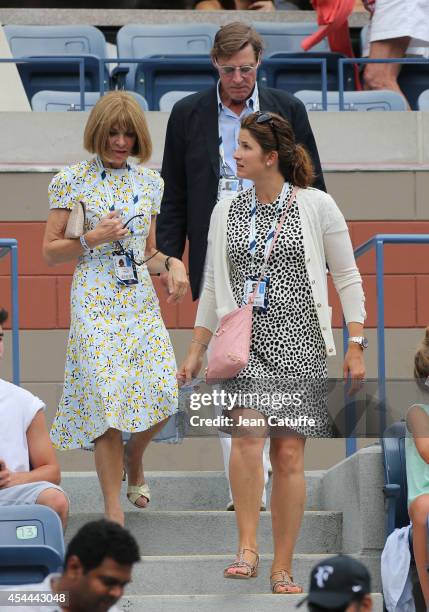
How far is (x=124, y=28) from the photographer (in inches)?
416

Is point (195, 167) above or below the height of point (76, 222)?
above

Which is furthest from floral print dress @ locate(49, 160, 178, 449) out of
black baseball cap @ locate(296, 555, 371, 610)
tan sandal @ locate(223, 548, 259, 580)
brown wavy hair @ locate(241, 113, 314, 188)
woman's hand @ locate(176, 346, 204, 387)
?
black baseball cap @ locate(296, 555, 371, 610)

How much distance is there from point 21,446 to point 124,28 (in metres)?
5.73

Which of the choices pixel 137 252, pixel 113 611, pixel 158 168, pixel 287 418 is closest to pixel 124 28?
pixel 158 168

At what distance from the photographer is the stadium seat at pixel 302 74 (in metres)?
9.77

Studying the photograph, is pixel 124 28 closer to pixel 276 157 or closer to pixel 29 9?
pixel 29 9

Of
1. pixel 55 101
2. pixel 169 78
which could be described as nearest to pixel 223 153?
pixel 55 101

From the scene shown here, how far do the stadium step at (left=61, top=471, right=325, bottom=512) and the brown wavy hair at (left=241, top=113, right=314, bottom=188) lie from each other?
5.66 feet

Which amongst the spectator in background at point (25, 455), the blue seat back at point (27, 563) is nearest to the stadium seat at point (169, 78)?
the spectator in background at point (25, 455)

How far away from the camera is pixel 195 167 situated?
639 centimetres

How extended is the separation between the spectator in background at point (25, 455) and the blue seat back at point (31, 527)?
0.95ft

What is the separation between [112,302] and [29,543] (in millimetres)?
1437

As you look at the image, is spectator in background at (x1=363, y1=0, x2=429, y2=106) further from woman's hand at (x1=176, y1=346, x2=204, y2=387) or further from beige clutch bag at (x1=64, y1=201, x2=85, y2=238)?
woman's hand at (x1=176, y1=346, x2=204, y2=387)

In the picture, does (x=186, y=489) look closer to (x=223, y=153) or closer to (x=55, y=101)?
(x=223, y=153)
